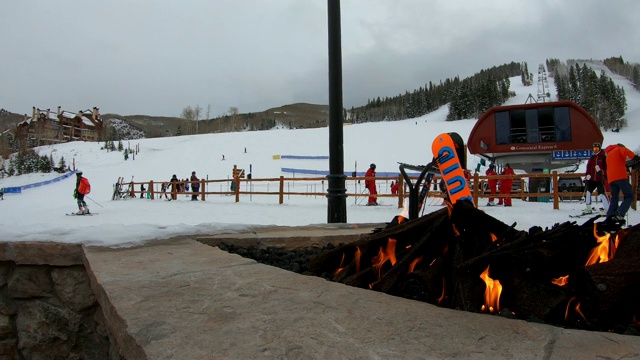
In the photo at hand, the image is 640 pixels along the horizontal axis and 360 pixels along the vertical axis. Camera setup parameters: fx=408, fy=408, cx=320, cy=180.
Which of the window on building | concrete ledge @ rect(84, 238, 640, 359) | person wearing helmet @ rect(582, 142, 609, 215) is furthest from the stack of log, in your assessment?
the window on building

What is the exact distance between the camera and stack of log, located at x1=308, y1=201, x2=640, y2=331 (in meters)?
1.41

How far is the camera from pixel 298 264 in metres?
2.51

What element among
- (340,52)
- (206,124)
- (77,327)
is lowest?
(77,327)

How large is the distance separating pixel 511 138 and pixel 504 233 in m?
18.9

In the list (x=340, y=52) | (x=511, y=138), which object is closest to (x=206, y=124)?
(x=511, y=138)

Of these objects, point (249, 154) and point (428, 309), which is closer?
point (428, 309)

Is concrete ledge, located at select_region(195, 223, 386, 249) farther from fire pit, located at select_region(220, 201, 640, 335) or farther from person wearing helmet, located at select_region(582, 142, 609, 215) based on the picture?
person wearing helmet, located at select_region(582, 142, 609, 215)

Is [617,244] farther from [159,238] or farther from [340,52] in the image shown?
[340,52]

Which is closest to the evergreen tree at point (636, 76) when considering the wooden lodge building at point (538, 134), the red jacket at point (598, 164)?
the wooden lodge building at point (538, 134)

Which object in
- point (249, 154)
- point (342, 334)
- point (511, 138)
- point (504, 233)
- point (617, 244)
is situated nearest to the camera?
point (342, 334)

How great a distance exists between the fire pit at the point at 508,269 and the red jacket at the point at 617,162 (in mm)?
6578

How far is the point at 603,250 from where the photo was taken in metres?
1.72

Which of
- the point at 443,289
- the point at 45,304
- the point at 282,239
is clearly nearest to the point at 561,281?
the point at 443,289

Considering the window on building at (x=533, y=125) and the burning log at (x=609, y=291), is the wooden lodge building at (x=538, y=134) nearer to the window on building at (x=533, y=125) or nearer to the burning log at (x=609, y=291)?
the window on building at (x=533, y=125)
